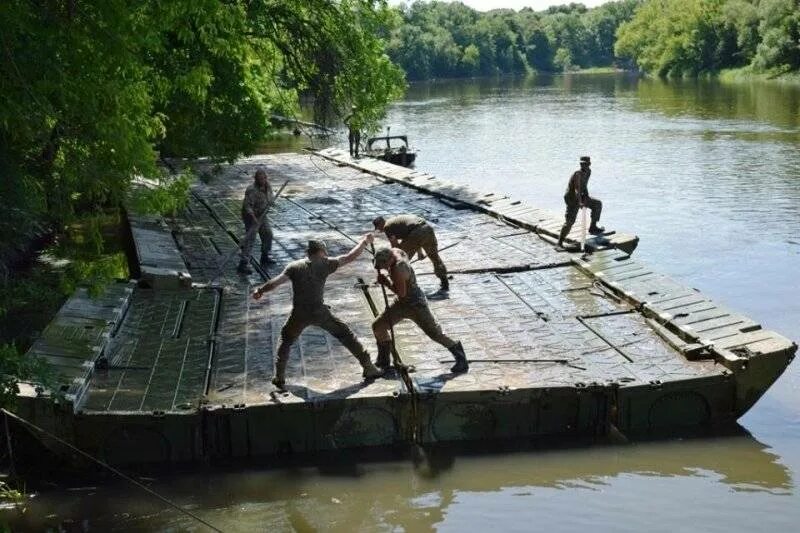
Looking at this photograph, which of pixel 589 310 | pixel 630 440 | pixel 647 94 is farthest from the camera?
pixel 647 94

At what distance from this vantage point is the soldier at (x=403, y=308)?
40.1 ft

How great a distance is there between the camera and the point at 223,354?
45.0 ft

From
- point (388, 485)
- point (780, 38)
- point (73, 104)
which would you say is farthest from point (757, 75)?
point (73, 104)

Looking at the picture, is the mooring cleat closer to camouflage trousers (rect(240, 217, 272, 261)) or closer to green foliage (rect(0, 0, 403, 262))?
green foliage (rect(0, 0, 403, 262))

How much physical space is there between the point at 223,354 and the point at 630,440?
5.20 m

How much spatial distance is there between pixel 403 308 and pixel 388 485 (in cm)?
208

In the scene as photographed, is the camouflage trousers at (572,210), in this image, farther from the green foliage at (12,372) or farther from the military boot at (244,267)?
the green foliage at (12,372)

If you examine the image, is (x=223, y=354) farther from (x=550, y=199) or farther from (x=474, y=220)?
(x=550, y=199)

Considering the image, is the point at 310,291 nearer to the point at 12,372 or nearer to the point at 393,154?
the point at 12,372

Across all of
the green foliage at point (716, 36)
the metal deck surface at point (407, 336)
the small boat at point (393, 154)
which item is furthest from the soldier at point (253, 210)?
the green foliage at point (716, 36)

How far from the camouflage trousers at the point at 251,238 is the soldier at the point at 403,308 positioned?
6007 mm

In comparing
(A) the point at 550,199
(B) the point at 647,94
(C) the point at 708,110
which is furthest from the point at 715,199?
(B) the point at 647,94

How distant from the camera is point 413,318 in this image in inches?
489

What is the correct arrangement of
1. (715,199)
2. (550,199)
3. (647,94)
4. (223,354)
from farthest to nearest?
(647,94)
(550,199)
(715,199)
(223,354)
